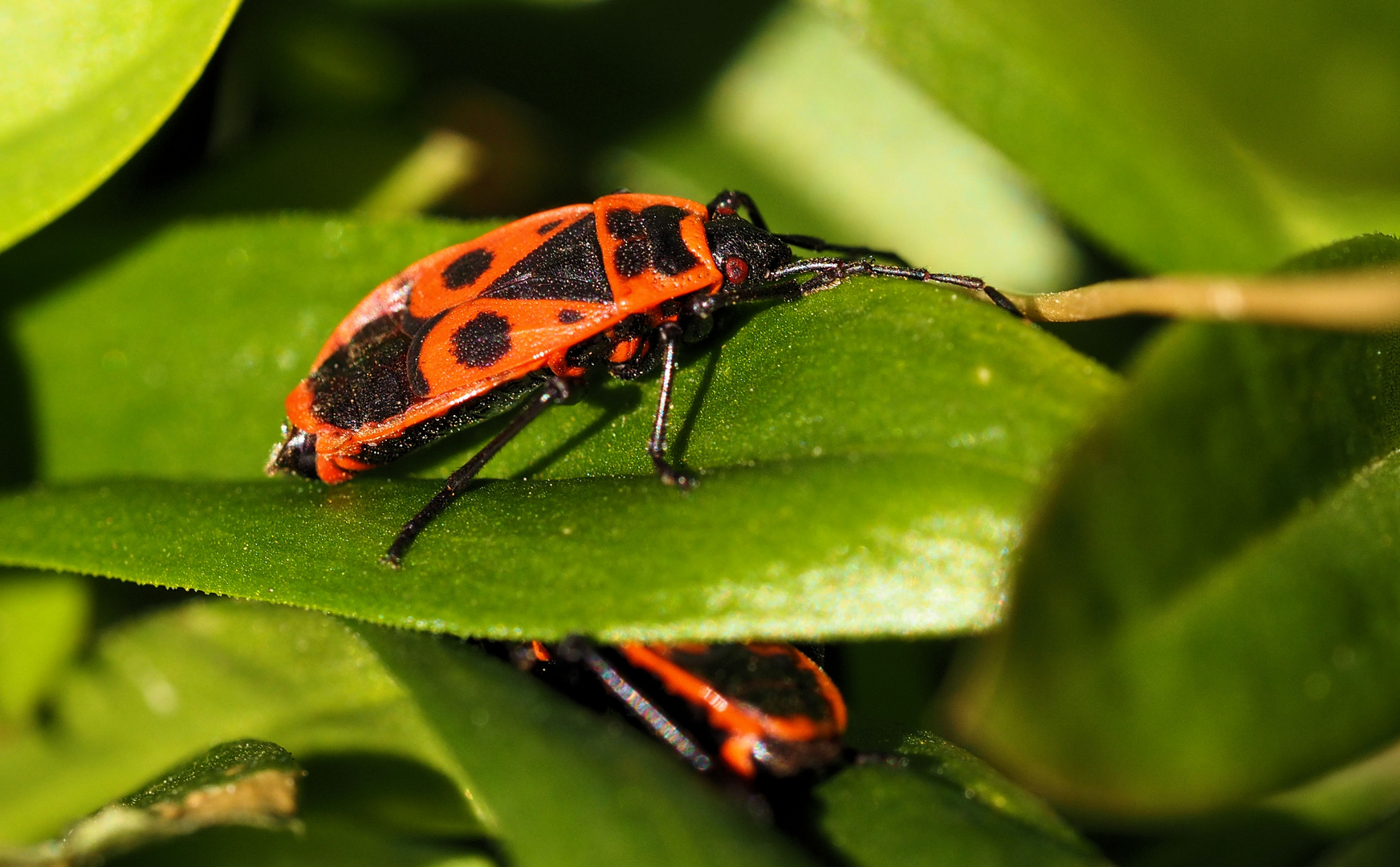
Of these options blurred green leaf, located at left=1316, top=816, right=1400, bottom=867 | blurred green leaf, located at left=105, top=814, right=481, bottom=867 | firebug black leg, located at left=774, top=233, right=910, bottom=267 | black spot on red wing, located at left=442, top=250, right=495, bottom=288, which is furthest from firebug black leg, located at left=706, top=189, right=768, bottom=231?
blurred green leaf, located at left=1316, top=816, right=1400, bottom=867

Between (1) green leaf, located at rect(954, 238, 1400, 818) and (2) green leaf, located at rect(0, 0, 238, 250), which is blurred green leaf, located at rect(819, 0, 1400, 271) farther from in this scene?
(2) green leaf, located at rect(0, 0, 238, 250)

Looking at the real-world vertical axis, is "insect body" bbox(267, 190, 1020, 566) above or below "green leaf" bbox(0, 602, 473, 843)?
above

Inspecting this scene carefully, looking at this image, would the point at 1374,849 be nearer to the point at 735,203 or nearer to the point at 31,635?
the point at 735,203

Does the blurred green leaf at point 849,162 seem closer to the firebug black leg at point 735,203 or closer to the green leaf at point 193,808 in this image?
the firebug black leg at point 735,203

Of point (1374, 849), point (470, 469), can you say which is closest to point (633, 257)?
point (470, 469)

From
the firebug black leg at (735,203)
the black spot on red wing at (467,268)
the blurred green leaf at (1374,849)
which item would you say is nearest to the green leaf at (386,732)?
the black spot on red wing at (467,268)

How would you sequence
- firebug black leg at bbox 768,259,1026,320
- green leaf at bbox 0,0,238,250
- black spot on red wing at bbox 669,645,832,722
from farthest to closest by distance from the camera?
green leaf at bbox 0,0,238,250 < firebug black leg at bbox 768,259,1026,320 < black spot on red wing at bbox 669,645,832,722

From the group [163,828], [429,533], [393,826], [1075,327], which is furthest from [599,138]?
[163,828]

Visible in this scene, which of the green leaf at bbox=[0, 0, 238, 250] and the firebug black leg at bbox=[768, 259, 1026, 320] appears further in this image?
the green leaf at bbox=[0, 0, 238, 250]
